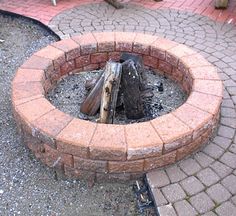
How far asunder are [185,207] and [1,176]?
1.55 meters

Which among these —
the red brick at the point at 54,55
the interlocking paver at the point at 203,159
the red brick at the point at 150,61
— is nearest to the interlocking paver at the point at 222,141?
the interlocking paver at the point at 203,159

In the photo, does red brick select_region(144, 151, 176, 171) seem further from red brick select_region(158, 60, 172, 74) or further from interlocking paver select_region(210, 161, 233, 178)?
red brick select_region(158, 60, 172, 74)

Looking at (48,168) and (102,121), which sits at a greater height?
(102,121)

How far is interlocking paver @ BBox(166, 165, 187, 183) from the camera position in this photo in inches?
107

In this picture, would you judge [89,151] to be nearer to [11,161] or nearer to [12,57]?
[11,161]

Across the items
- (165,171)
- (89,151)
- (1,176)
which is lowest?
(1,176)

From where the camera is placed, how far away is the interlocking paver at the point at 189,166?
2.79 meters

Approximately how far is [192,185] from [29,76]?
186 cm

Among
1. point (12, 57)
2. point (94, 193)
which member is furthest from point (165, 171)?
point (12, 57)

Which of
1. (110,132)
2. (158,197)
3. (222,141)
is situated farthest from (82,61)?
(158,197)

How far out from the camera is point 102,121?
3123mm

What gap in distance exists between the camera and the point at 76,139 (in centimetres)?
260

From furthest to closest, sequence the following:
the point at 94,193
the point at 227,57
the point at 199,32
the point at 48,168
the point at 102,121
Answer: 1. the point at 199,32
2. the point at 227,57
3. the point at 102,121
4. the point at 48,168
5. the point at 94,193

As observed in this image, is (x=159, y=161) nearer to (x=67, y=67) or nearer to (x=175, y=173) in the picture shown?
(x=175, y=173)
